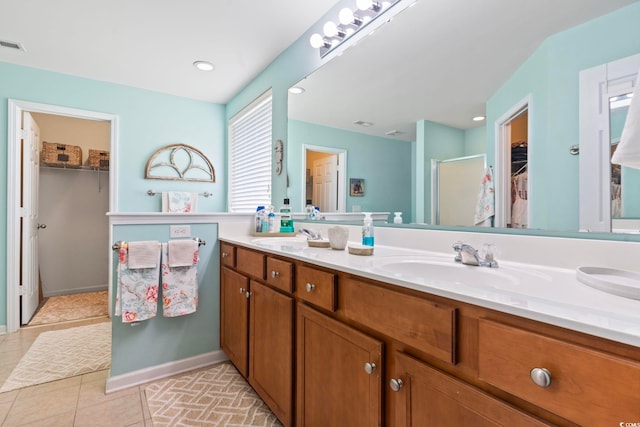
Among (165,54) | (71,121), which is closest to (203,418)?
(165,54)

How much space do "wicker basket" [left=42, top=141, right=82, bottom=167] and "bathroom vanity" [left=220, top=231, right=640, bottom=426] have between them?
3495 millimetres

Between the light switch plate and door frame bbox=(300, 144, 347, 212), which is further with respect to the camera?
the light switch plate

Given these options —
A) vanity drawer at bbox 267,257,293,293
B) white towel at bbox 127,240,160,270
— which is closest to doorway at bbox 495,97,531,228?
vanity drawer at bbox 267,257,293,293

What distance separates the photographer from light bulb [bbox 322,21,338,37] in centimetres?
192

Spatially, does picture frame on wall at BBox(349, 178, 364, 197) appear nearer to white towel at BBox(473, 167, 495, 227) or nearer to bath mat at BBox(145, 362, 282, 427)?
white towel at BBox(473, 167, 495, 227)

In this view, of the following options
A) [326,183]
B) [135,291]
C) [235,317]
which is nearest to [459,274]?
[326,183]

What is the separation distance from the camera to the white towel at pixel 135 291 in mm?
1798

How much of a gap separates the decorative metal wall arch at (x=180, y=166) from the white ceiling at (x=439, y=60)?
2.06 m

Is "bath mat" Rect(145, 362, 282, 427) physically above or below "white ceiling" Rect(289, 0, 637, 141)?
below

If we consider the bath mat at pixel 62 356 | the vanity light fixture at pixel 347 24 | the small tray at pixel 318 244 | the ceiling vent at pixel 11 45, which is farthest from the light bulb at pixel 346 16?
the bath mat at pixel 62 356

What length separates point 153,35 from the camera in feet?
7.55

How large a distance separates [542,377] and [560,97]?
853 millimetres

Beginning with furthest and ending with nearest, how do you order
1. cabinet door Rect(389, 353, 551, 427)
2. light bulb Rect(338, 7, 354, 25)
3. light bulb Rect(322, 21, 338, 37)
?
1. light bulb Rect(322, 21, 338, 37)
2. light bulb Rect(338, 7, 354, 25)
3. cabinet door Rect(389, 353, 551, 427)

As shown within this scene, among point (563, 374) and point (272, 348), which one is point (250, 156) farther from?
point (563, 374)
